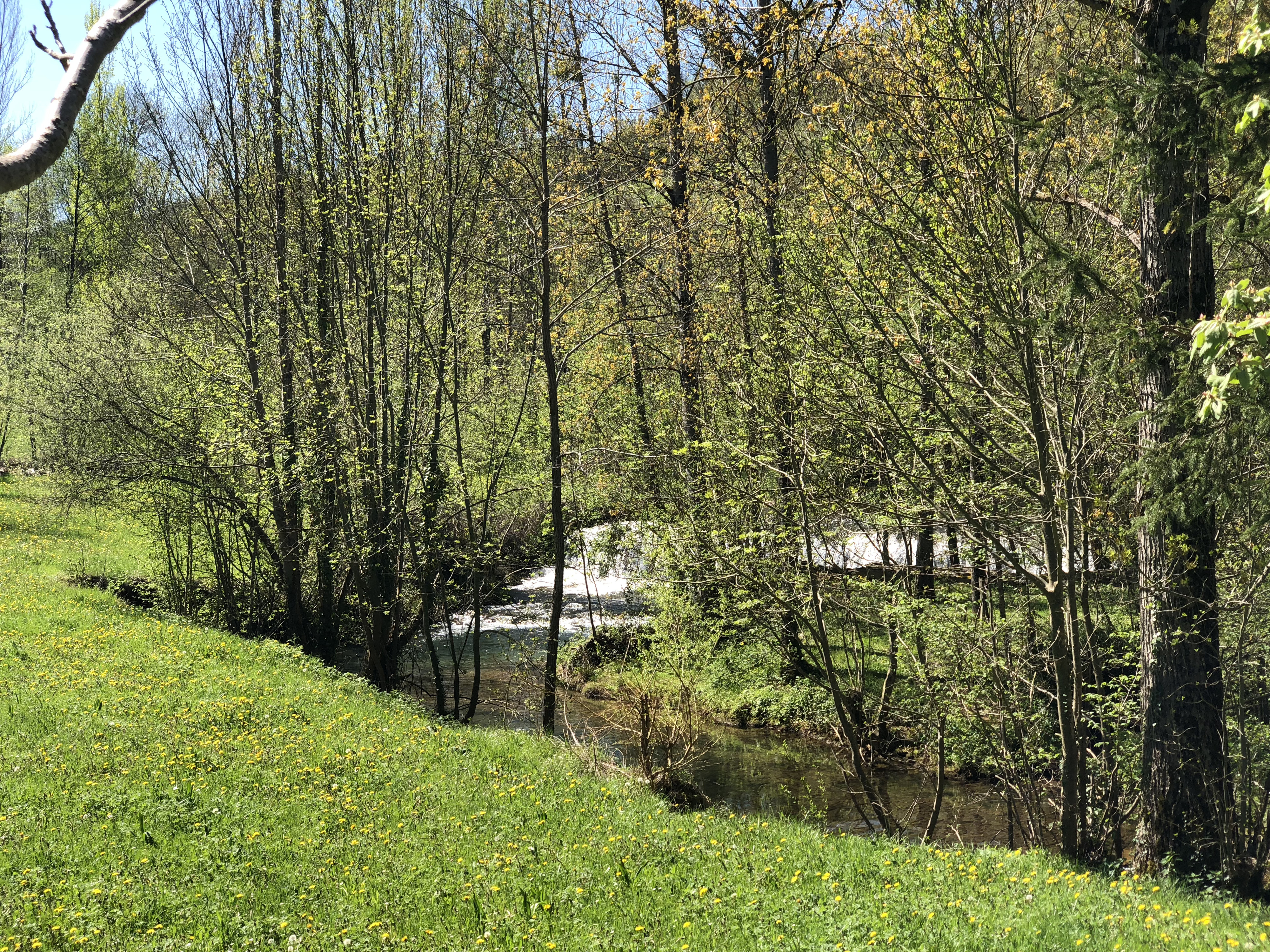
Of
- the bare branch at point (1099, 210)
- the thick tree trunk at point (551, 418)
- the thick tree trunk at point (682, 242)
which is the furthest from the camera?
the thick tree trunk at point (682, 242)

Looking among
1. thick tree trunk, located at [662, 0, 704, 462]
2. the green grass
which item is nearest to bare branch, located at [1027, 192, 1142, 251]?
the green grass

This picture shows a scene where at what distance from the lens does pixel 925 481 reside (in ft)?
31.4

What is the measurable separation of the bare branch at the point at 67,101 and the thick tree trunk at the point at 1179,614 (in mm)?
6772

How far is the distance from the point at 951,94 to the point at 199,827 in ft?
26.4

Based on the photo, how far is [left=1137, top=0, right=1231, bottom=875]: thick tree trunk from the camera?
6.96 meters

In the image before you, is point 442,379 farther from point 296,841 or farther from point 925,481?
point 296,841

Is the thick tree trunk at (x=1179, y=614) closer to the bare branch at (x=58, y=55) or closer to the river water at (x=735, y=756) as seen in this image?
the river water at (x=735, y=756)

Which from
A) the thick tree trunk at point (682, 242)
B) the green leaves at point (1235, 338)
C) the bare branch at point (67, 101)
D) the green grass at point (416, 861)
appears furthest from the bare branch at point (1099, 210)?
the thick tree trunk at point (682, 242)

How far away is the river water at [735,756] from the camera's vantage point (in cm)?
1109

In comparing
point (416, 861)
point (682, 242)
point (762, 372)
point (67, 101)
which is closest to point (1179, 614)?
point (762, 372)

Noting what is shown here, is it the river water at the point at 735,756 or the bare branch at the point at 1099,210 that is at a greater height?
the bare branch at the point at 1099,210

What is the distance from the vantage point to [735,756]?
44.8 feet

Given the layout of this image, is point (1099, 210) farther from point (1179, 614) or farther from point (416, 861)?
point (416, 861)

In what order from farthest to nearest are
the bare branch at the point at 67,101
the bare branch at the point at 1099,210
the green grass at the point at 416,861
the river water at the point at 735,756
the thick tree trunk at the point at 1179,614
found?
the river water at the point at 735,756
the bare branch at the point at 1099,210
the thick tree trunk at the point at 1179,614
the green grass at the point at 416,861
the bare branch at the point at 67,101
